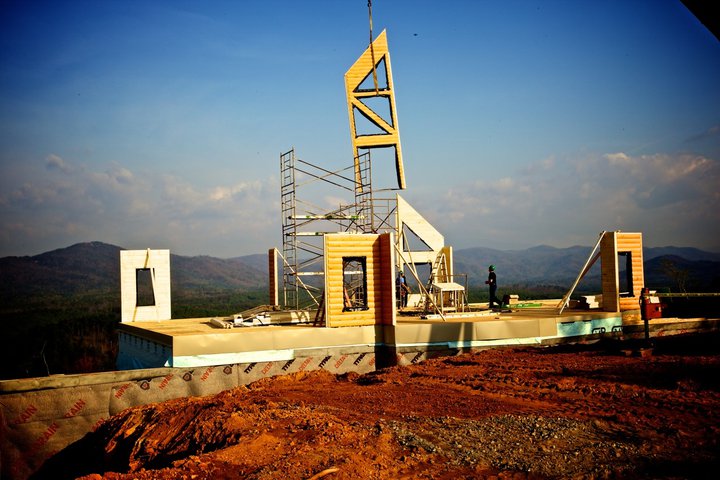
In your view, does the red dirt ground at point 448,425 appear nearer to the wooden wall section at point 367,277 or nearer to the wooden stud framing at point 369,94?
the wooden wall section at point 367,277

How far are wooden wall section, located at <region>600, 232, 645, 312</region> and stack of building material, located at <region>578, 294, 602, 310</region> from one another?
564mm

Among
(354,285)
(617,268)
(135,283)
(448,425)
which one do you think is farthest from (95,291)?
(448,425)

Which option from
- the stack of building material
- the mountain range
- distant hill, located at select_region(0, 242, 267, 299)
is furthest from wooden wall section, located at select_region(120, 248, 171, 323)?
distant hill, located at select_region(0, 242, 267, 299)

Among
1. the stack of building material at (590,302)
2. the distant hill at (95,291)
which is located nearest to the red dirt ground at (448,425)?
the stack of building material at (590,302)

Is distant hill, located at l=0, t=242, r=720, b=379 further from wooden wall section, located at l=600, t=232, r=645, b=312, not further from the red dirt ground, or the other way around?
wooden wall section, located at l=600, t=232, r=645, b=312

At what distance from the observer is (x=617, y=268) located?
58.8ft

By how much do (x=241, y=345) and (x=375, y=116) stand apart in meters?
10.3

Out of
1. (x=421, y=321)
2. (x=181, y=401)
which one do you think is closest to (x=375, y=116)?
(x=421, y=321)

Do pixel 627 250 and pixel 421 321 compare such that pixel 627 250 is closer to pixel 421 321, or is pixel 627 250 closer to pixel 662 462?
pixel 421 321

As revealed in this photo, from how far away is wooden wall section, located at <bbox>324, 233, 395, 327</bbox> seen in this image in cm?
1559

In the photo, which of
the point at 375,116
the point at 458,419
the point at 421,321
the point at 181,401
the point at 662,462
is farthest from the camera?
the point at 375,116

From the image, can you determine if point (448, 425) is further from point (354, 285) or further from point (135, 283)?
point (135, 283)

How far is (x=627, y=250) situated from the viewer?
18828 mm

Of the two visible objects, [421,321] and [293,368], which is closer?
[293,368]
